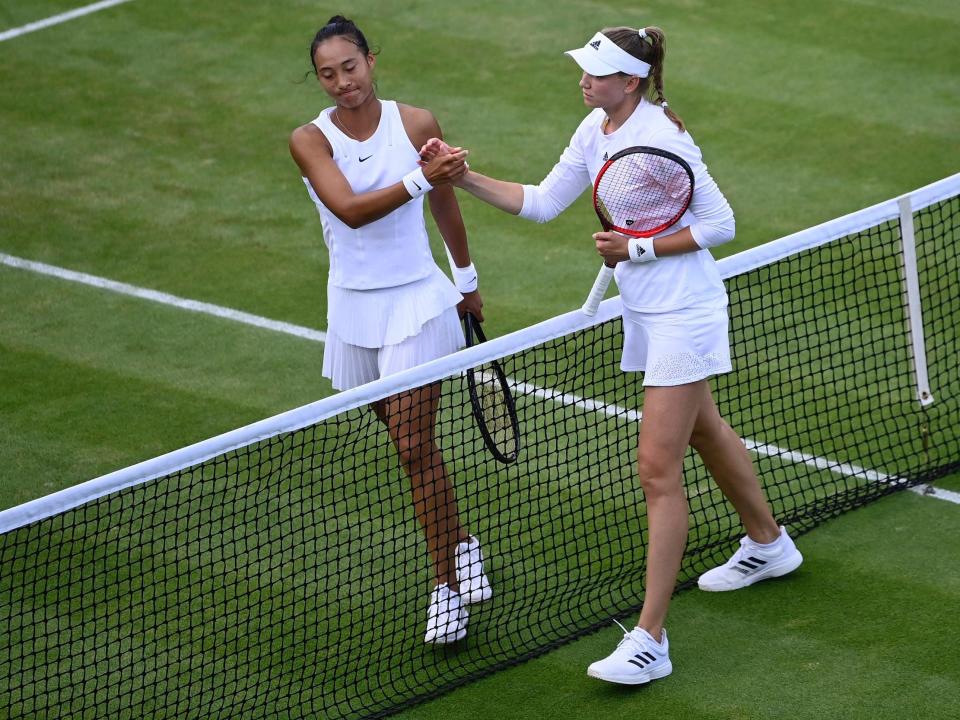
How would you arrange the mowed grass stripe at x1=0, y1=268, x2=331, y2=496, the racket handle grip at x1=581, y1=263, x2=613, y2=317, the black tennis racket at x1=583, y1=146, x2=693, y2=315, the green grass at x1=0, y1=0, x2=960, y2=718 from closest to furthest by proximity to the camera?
the black tennis racket at x1=583, y1=146, x2=693, y2=315 → the racket handle grip at x1=581, y1=263, x2=613, y2=317 → the green grass at x1=0, y1=0, x2=960, y2=718 → the mowed grass stripe at x1=0, y1=268, x2=331, y2=496

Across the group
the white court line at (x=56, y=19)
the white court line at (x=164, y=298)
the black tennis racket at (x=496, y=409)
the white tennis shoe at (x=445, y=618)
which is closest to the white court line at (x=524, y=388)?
the white court line at (x=164, y=298)

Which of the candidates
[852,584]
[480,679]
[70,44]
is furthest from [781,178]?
[70,44]

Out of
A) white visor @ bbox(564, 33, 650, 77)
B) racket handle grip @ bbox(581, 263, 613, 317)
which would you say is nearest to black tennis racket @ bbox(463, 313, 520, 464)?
racket handle grip @ bbox(581, 263, 613, 317)

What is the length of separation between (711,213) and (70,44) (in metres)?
9.23

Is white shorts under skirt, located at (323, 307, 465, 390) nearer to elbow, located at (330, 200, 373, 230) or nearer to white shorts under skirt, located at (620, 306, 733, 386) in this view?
elbow, located at (330, 200, 373, 230)

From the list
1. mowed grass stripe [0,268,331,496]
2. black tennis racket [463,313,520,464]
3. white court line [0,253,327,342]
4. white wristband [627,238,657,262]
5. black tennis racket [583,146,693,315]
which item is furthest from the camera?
white court line [0,253,327,342]

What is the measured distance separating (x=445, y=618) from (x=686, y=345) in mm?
1597

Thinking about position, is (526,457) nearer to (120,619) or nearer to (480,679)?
(480,679)

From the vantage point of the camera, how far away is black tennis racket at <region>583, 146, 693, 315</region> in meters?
5.32

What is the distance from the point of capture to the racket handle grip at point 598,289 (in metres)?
5.68

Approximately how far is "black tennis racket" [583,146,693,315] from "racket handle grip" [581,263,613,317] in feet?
0.58

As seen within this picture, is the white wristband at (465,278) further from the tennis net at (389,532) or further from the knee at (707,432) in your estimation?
the knee at (707,432)

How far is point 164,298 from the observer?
9.27 m

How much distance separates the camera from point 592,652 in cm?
605
